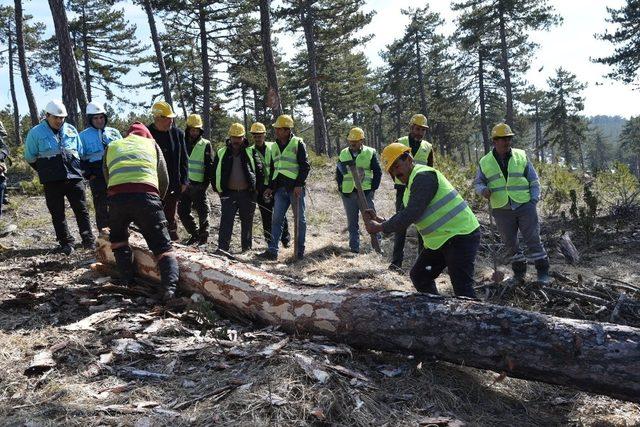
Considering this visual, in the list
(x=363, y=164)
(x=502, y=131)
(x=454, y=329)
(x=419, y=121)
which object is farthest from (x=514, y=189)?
(x=454, y=329)

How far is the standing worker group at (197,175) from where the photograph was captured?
7.11 meters

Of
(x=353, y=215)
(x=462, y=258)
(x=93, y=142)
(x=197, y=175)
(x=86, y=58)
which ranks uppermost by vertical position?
(x=86, y=58)

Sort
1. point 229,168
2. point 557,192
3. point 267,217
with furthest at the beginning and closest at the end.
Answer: point 557,192 → point 267,217 → point 229,168

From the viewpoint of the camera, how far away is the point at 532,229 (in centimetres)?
591

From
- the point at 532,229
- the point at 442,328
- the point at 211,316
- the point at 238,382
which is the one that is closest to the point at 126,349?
the point at 211,316

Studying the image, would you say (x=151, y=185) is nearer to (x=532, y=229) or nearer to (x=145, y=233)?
(x=145, y=233)

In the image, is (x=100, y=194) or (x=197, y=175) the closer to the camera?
(x=100, y=194)

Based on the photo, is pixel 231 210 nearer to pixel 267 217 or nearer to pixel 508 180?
pixel 267 217

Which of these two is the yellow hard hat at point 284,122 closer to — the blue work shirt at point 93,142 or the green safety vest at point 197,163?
the green safety vest at point 197,163

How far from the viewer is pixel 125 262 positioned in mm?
4816

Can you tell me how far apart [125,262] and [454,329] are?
327 centimetres

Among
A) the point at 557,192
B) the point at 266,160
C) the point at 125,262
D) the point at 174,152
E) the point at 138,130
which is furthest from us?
the point at 557,192

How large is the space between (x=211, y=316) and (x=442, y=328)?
5.83 feet

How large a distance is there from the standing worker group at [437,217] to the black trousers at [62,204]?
4.39 m
